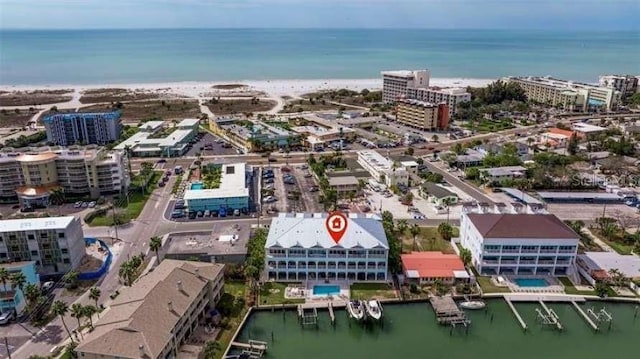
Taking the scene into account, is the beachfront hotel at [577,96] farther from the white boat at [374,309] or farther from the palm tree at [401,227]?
the white boat at [374,309]

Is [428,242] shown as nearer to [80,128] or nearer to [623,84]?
[80,128]

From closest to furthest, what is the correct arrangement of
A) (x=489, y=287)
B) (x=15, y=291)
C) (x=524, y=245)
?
(x=15, y=291) → (x=489, y=287) → (x=524, y=245)

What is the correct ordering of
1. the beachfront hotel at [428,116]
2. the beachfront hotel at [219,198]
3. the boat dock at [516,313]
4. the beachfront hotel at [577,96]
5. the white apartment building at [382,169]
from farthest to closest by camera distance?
the beachfront hotel at [577,96]
the beachfront hotel at [428,116]
the white apartment building at [382,169]
the beachfront hotel at [219,198]
the boat dock at [516,313]

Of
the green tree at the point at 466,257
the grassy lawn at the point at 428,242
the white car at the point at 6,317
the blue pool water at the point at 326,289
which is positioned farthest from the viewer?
the grassy lawn at the point at 428,242

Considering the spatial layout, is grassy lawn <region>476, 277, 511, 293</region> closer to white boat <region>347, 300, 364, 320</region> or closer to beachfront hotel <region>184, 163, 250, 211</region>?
white boat <region>347, 300, 364, 320</region>

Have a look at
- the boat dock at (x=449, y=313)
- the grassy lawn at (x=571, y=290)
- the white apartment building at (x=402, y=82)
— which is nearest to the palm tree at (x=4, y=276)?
the boat dock at (x=449, y=313)

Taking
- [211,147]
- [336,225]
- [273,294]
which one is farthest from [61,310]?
[211,147]

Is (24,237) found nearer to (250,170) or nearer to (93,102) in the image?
(250,170)
